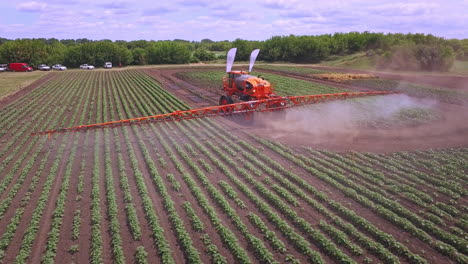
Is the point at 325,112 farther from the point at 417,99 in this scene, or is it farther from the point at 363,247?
the point at 363,247

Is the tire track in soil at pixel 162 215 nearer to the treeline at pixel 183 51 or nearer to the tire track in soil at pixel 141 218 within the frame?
the tire track in soil at pixel 141 218

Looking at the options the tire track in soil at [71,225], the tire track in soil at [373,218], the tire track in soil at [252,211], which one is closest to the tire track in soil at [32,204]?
the tire track in soil at [71,225]

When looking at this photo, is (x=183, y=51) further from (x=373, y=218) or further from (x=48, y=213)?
(x=373, y=218)

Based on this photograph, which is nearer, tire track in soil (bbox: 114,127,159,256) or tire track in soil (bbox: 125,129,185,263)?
tire track in soil (bbox: 125,129,185,263)

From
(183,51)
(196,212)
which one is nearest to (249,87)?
(196,212)

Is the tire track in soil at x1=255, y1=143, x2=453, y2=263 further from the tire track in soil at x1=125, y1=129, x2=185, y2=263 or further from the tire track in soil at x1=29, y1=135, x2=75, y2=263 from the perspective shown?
the tire track in soil at x1=29, y1=135, x2=75, y2=263

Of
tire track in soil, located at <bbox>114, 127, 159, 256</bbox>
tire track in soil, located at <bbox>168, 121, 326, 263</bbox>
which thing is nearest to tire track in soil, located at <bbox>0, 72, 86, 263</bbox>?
tire track in soil, located at <bbox>114, 127, 159, 256</bbox>
